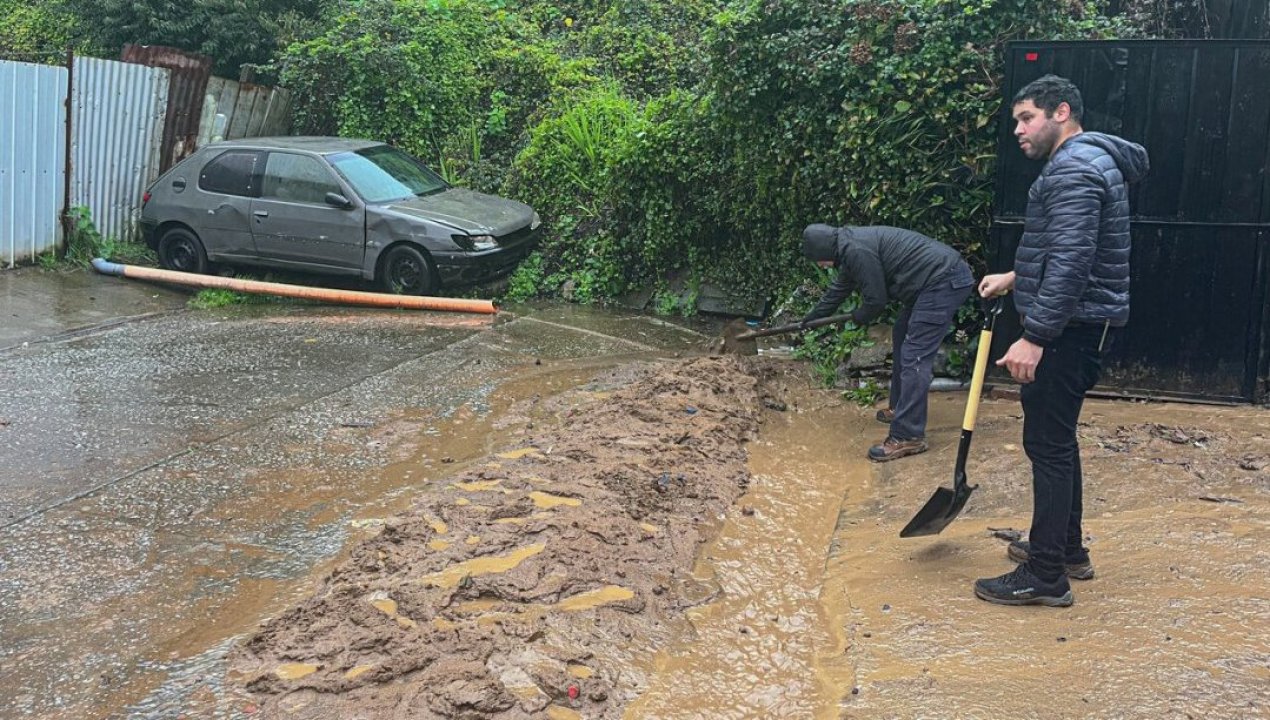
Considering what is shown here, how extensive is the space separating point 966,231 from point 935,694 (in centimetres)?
474

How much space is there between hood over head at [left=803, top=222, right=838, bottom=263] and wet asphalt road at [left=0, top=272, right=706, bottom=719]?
87.3 inches

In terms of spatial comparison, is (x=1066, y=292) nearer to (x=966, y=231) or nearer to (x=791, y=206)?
(x=966, y=231)

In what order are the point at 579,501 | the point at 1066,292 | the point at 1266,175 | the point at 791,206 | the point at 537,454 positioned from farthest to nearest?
the point at 791,206, the point at 1266,175, the point at 537,454, the point at 579,501, the point at 1066,292

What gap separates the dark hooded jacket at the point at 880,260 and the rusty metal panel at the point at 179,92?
29.5 feet

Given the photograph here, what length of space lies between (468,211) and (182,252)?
3347 mm

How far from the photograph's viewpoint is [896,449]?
20.4ft

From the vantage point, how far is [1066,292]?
12.5ft

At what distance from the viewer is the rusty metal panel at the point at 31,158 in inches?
418

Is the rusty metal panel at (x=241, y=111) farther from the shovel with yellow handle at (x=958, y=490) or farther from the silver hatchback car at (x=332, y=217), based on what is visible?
the shovel with yellow handle at (x=958, y=490)

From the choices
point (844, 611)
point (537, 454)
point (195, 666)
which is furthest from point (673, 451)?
point (195, 666)

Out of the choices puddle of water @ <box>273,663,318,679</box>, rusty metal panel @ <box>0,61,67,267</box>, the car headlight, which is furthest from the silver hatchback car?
puddle of water @ <box>273,663,318,679</box>

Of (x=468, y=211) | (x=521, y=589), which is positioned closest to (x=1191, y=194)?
(x=521, y=589)

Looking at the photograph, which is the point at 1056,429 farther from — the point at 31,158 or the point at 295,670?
the point at 31,158

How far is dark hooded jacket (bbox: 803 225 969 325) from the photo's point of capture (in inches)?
251
